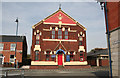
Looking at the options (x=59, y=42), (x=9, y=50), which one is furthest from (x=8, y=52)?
(x=59, y=42)

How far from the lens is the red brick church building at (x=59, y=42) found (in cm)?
2286

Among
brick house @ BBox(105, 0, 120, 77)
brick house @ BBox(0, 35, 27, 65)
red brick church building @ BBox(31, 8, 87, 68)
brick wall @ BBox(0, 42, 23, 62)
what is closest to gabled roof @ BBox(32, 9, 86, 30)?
red brick church building @ BBox(31, 8, 87, 68)

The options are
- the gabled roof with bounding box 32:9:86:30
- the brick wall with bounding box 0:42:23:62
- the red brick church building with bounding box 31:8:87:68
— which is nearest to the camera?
the red brick church building with bounding box 31:8:87:68

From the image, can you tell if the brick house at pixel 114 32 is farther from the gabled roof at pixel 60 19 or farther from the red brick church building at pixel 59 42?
the gabled roof at pixel 60 19

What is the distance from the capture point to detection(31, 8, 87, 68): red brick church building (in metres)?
22.9

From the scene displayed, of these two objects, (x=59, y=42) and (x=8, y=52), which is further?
(x=8, y=52)

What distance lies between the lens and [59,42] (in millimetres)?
23703

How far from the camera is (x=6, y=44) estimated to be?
2770 cm

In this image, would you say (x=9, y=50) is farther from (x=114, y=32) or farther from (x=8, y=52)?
(x=114, y=32)

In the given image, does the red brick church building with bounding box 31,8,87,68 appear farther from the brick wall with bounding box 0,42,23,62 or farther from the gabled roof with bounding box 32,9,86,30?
the brick wall with bounding box 0,42,23,62

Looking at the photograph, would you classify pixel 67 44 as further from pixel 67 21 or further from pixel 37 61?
pixel 37 61

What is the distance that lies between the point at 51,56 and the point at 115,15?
16.0 metres

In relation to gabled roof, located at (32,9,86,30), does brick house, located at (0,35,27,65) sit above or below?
below

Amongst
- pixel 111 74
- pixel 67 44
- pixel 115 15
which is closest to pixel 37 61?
pixel 67 44
